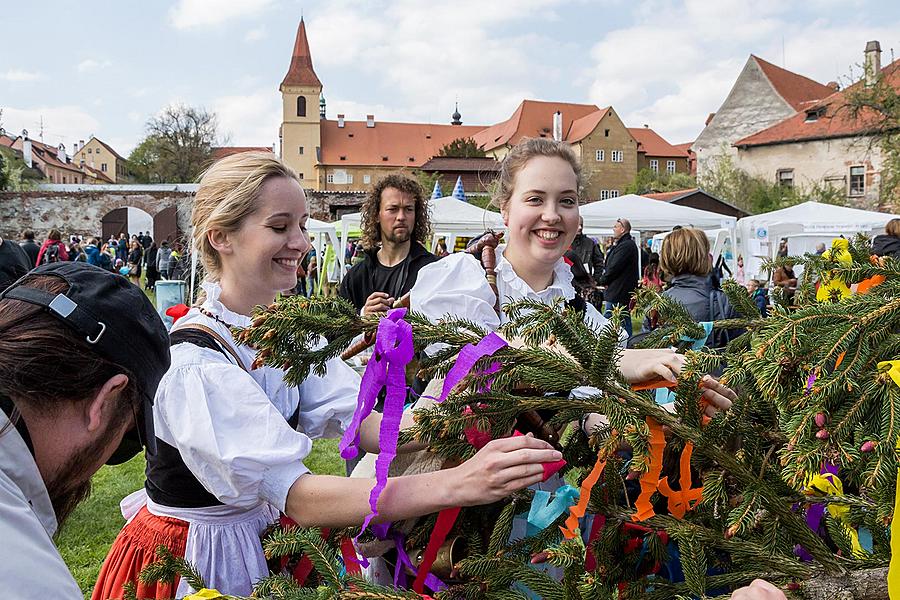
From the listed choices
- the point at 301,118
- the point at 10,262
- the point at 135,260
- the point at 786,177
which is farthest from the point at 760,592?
the point at 301,118

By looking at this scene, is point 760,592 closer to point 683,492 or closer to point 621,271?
point 683,492

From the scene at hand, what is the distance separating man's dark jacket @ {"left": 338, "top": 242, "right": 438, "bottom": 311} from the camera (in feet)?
15.0

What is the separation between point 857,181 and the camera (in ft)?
119

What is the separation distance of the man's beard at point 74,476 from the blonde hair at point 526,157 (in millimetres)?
1588

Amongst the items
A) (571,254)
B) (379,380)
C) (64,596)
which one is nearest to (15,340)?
(64,596)

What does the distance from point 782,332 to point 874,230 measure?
571 inches

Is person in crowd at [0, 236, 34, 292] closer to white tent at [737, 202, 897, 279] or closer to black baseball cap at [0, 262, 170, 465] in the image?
black baseball cap at [0, 262, 170, 465]

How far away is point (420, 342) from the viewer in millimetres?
1248

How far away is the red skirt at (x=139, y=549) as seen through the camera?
166 cm

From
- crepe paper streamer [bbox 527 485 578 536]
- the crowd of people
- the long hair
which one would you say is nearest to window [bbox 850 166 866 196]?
the long hair

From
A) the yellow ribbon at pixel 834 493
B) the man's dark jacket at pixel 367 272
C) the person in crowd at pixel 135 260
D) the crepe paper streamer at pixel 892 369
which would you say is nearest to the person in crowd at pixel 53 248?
the person in crowd at pixel 135 260

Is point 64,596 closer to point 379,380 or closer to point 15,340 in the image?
point 15,340

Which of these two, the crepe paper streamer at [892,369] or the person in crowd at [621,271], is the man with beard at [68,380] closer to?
the crepe paper streamer at [892,369]

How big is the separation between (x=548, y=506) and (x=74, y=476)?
0.80m
